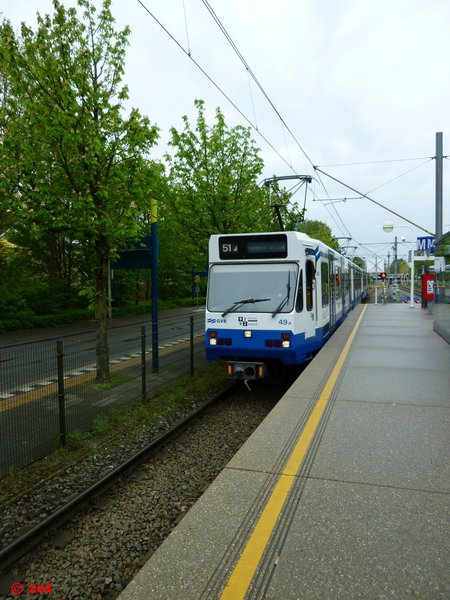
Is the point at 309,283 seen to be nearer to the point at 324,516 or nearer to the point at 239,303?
the point at 239,303

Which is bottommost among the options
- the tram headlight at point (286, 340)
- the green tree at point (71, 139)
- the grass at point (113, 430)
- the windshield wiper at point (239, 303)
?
the grass at point (113, 430)

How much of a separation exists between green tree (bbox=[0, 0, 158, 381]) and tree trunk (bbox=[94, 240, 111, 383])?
1.9 inches

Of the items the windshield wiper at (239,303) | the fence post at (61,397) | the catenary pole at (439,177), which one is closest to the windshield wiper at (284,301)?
the windshield wiper at (239,303)

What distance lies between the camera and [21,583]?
137 inches

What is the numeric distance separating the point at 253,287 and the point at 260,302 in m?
0.36

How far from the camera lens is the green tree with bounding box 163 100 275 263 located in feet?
45.4

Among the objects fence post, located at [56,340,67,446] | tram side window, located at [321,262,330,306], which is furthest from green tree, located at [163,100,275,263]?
fence post, located at [56,340,67,446]

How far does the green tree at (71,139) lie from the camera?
25.5 ft

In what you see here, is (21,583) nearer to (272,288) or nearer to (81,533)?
(81,533)

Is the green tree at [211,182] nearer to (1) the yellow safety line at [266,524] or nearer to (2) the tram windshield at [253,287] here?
(2) the tram windshield at [253,287]

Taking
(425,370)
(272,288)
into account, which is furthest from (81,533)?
(425,370)

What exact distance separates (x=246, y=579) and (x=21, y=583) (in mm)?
2115

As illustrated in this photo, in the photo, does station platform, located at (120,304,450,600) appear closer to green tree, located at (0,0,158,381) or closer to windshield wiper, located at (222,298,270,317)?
windshield wiper, located at (222,298,270,317)

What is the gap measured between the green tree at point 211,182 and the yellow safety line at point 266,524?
32.3 ft
